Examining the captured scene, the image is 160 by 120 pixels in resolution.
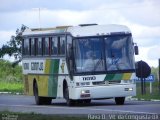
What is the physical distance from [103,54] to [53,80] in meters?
3.49

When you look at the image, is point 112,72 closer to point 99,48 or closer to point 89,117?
point 99,48

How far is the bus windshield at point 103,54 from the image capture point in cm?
3622

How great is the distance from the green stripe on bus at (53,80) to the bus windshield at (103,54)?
2.15 meters

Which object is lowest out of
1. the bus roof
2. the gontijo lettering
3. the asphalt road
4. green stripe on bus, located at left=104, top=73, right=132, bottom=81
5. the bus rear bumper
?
the asphalt road

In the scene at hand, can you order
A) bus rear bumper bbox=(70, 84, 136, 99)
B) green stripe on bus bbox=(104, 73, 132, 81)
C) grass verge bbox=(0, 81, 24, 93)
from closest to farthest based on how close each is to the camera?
bus rear bumper bbox=(70, 84, 136, 99), green stripe on bus bbox=(104, 73, 132, 81), grass verge bbox=(0, 81, 24, 93)

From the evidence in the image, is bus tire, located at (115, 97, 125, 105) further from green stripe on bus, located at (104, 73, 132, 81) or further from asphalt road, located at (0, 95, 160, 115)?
green stripe on bus, located at (104, 73, 132, 81)

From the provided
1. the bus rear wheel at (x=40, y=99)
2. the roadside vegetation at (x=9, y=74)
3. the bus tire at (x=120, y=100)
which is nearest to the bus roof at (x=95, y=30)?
the bus tire at (x=120, y=100)

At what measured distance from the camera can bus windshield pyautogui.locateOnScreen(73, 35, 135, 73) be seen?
119 feet

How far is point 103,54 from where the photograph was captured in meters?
36.3

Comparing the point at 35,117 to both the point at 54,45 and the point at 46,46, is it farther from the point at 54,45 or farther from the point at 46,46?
the point at 46,46

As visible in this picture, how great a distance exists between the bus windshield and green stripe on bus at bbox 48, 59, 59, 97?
2150mm

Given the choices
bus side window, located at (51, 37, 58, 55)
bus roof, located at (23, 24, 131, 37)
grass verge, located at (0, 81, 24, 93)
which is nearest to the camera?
bus roof, located at (23, 24, 131, 37)

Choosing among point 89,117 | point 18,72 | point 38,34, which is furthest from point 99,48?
point 18,72

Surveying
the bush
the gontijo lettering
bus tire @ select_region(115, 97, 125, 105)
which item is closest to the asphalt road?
bus tire @ select_region(115, 97, 125, 105)
